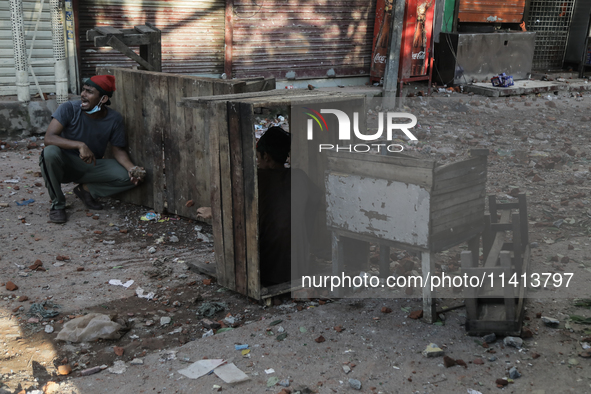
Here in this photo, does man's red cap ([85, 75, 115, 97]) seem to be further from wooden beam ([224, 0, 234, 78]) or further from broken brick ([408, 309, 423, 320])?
wooden beam ([224, 0, 234, 78])

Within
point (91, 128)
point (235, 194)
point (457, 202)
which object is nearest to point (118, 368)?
point (235, 194)

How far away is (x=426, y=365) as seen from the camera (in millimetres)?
3277

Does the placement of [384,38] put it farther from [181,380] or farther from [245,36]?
[181,380]

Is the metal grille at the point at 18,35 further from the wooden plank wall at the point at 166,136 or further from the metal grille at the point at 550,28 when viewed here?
the metal grille at the point at 550,28

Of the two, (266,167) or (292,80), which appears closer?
(266,167)

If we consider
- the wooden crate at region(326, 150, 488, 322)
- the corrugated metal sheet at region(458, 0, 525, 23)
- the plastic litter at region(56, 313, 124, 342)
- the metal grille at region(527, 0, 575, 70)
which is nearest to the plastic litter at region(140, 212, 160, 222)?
the plastic litter at region(56, 313, 124, 342)

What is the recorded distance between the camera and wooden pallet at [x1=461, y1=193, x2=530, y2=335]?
347 cm

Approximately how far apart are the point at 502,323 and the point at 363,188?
1.14 meters

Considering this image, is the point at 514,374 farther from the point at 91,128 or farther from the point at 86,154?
the point at 91,128

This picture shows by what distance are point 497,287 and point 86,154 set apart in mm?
3807

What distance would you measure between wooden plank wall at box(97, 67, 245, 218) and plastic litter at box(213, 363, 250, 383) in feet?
7.70

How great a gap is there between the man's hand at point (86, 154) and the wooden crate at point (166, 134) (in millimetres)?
480

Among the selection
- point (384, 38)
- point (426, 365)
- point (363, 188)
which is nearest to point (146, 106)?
point (363, 188)

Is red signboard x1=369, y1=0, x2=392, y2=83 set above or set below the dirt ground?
above
